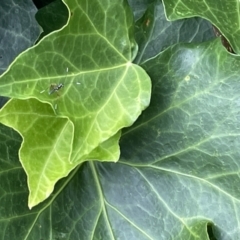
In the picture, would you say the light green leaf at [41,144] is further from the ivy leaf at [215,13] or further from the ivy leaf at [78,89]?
the ivy leaf at [215,13]

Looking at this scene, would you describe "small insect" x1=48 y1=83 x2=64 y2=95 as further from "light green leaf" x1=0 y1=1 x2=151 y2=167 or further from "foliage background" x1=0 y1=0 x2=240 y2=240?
"foliage background" x1=0 y1=0 x2=240 y2=240

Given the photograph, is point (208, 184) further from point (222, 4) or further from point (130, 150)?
point (222, 4)

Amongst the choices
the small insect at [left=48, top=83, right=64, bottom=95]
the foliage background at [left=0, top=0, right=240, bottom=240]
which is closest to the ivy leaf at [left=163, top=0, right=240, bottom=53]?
the foliage background at [left=0, top=0, right=240, bottom=240]

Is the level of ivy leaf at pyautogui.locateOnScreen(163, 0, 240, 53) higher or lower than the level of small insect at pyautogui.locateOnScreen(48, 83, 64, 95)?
higher

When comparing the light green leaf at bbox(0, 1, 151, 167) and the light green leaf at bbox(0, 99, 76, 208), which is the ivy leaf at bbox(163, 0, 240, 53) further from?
the light green leaf at bbox(0, 99, 76, 208)

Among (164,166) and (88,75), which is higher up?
(88,75)

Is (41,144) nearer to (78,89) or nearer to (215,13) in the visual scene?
(78,89)

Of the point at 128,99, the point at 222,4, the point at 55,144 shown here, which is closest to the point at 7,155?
the point at 55,144

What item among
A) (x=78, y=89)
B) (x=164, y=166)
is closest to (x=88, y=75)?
(x=78, y=89)
